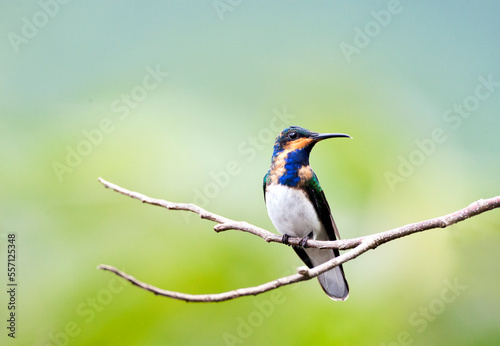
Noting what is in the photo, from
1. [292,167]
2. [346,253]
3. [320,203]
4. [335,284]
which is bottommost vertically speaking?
[335,284]

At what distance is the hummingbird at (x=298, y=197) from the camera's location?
5.84 feet

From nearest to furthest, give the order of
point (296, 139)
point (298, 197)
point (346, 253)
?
1. point (346, 253)
2. point (296, 139)
3. point (298, 197)

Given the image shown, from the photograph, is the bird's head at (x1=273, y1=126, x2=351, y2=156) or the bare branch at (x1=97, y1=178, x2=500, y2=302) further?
the bird's head at (x1=273, y1=126, x2=351, y2=156)

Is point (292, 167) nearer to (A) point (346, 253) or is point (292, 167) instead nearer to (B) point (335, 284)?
(B) point (335, 284)

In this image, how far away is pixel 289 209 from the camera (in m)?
1.87

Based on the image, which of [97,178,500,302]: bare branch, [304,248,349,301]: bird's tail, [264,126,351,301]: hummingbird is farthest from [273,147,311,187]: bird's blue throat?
[97,178,500,302]: bare branch

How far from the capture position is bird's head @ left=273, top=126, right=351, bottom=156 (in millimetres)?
1691

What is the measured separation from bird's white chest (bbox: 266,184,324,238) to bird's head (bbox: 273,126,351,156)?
15 cm

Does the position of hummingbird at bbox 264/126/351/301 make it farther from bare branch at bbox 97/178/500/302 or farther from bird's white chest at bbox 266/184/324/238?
bare branch at bbox 97/178/500/302

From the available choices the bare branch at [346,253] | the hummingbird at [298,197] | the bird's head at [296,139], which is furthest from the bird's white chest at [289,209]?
the bare branch at [346,253]

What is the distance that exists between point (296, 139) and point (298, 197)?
0.79 feet

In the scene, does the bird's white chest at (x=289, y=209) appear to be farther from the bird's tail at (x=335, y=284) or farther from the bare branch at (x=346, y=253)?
the bare branch at (x=346, y=253)

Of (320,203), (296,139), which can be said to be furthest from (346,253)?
(320,203)

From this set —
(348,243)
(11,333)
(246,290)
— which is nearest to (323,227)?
(348,243)
